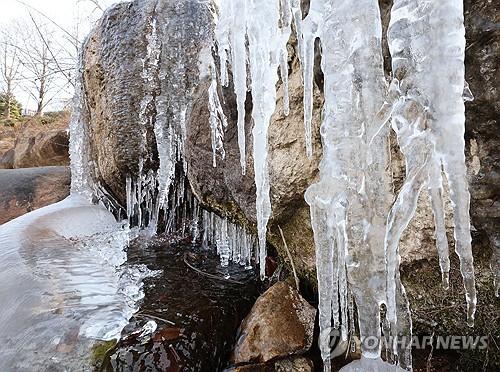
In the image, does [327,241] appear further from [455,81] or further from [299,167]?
[455,81]

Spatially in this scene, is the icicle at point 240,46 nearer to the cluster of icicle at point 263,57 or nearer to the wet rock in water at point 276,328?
the cluster of icicle at point 263,57

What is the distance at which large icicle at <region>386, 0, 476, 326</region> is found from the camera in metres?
1.16

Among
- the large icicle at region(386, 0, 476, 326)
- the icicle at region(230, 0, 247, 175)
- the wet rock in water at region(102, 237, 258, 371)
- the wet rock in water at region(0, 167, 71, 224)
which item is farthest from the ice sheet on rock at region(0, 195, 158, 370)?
the wet rock in water at region(0, 167, 71, 224)

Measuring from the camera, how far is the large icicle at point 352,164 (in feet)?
4.71

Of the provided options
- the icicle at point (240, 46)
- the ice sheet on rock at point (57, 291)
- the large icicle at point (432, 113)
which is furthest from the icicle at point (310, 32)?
the ice sheet on rock at point (57, 291)

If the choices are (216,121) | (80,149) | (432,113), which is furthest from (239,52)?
(80,149)

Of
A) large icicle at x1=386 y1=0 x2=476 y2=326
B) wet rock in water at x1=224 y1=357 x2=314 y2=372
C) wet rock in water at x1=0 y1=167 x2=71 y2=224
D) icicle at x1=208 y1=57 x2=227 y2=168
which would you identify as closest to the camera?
large icicle at x1=386 y1=0 x2=476 y2=326

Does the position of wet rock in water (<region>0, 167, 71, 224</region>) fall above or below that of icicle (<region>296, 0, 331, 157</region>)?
below

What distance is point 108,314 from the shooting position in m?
2.10

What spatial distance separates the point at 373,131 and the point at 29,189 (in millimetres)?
6689

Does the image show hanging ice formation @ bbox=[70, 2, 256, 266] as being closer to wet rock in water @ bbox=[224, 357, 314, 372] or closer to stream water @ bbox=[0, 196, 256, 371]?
stream water @ bbox=[0, 196, 256, 371]

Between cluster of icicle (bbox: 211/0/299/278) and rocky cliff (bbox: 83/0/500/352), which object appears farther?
cluster of icicle (bbox: 211/0/299/278)

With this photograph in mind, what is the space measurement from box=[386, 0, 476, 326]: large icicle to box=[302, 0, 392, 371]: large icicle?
0.13 meters

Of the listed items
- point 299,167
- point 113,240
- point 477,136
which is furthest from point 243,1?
point 113,240
